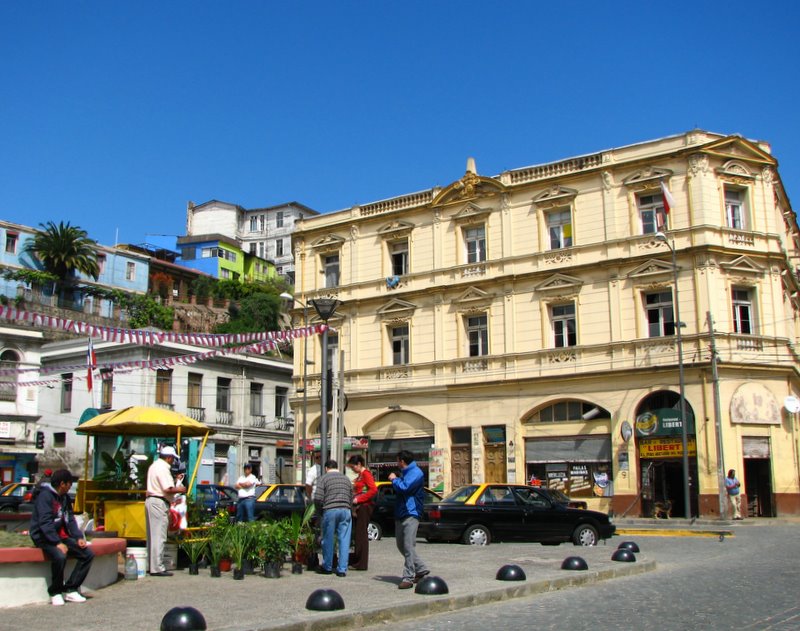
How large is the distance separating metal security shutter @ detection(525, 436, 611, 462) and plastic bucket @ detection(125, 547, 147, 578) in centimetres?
2345

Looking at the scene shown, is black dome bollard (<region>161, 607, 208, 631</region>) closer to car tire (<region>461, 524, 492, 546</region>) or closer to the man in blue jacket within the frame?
the man in blue jacket

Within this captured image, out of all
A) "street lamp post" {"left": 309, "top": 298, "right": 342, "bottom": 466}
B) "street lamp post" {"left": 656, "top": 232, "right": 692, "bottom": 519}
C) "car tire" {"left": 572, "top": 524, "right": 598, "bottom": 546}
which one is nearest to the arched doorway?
"street lamp post" {"left": 656, "top": 232, "right": 692, "bottom": 519}

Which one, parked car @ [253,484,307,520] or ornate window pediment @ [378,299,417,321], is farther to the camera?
ornate window pediment @ [378,299,417,321]

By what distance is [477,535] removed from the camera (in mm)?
21203

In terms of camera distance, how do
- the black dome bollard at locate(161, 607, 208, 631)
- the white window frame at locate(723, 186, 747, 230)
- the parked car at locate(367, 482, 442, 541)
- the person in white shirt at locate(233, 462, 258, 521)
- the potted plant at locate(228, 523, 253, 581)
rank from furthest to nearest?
1. the white window frame at locate(723, 186, 747, 230)
2. the parked car at locate(367, 482, 442, 541)
3. the person in white shirt at locate(233, 462, 258, 521)
4. the potted plant at locate(228, 523, 253, 581)
5. the black dome bollard at locate(161, 607, 208, 631)

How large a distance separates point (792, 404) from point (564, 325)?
8.67 m

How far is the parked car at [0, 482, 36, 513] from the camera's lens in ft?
84.9

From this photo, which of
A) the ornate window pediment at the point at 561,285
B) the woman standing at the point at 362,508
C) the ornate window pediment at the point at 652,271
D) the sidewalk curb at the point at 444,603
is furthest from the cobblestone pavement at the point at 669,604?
the ornate window pediment at the point at 561,285

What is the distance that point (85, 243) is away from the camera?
216ft

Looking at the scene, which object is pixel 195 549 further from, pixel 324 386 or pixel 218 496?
pixel 218 496

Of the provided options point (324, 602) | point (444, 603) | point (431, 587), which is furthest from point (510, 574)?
point (324, 602)

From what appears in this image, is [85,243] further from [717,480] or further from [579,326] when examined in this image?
[717,480]

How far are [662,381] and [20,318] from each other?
22.3 m

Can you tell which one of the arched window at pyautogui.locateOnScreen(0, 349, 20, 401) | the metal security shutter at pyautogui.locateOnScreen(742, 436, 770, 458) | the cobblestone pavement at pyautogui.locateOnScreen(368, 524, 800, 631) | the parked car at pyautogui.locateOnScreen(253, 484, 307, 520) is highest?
the arched window at pyautogui.locateOnScreen(0, 349, 20, 401)
